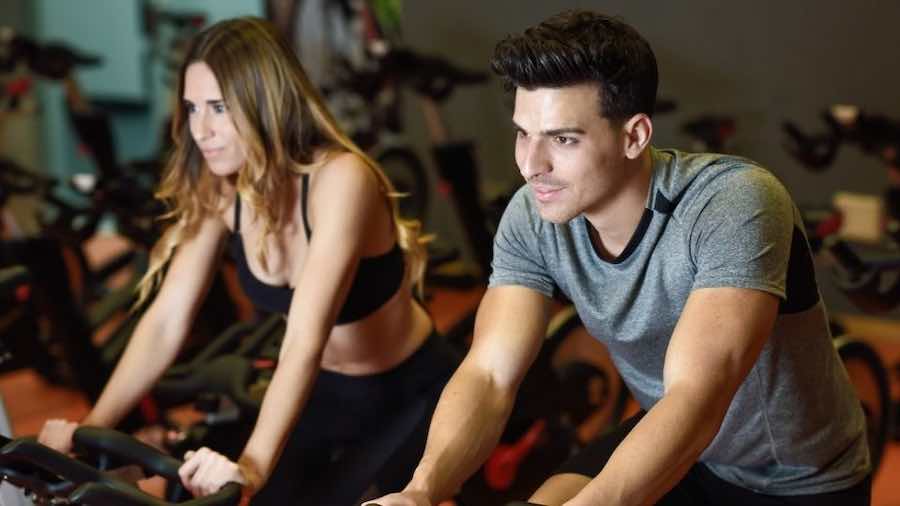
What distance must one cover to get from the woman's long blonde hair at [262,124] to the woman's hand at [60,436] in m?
0.44

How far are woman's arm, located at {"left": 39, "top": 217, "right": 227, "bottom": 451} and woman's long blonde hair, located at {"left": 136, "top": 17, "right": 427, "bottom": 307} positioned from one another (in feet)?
0.17

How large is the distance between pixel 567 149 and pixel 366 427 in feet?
3.16

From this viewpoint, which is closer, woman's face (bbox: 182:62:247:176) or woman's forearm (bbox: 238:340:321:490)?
woman's forearm (bbox: 238:340:321:490)

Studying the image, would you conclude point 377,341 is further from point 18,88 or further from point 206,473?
point 18,88

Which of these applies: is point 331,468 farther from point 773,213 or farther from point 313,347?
point 773,213

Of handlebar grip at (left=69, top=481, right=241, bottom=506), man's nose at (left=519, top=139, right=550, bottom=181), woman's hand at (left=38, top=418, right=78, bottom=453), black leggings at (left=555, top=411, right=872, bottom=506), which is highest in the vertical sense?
man's nose at (left=519, top=139, right=550, bottom=181)

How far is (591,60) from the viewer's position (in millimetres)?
1492

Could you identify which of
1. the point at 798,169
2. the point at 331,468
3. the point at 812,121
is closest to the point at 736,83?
the point at 812,121

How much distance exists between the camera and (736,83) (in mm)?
3074

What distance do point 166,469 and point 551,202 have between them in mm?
734

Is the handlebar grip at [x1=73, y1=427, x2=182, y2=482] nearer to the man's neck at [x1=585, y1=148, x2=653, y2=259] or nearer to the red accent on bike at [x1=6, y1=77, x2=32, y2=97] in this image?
the man's neck at [x1=585, y1=148, x2=653, y2=259]

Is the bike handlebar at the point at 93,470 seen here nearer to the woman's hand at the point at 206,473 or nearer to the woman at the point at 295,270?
the woman's hand at the point at 206,473

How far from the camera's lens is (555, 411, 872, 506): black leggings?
173 cm

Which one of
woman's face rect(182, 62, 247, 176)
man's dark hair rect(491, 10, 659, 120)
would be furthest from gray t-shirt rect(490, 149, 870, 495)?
woman's face rect(182, 62, 247, 176)
